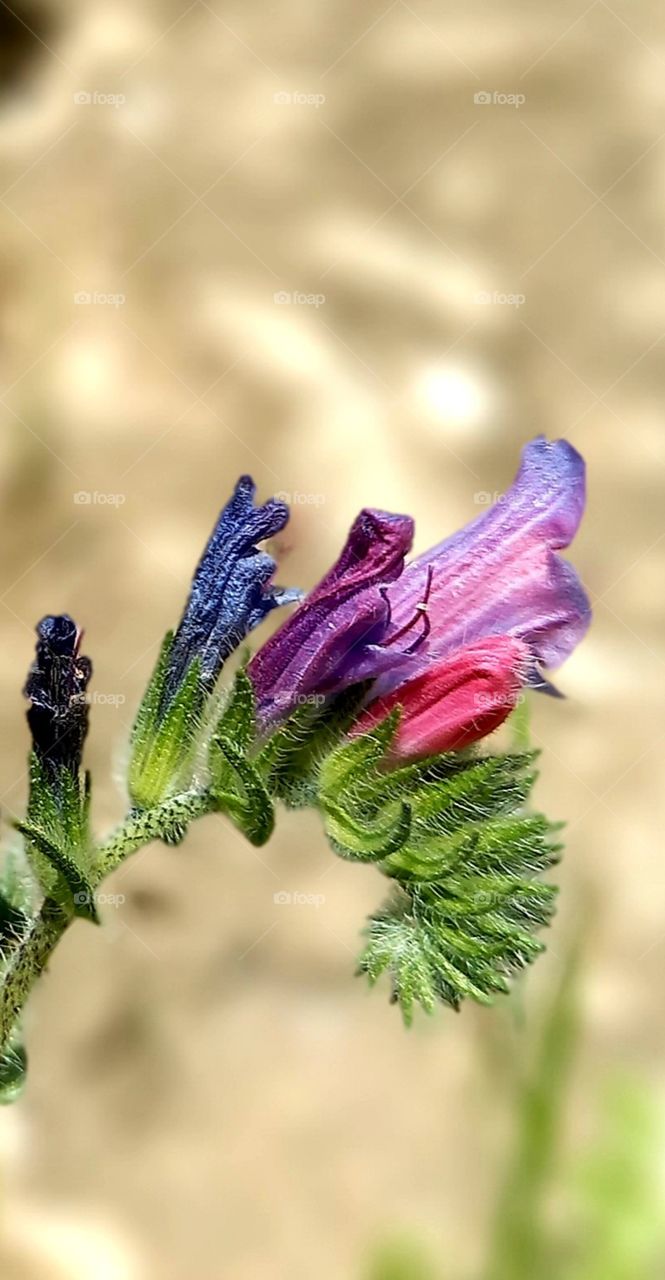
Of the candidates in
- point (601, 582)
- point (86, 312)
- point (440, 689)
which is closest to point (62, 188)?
point (86, 312)

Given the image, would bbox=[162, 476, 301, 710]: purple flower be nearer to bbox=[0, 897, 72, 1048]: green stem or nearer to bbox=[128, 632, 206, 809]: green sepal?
bbox=[128, 632, 206, 809]: green sepal

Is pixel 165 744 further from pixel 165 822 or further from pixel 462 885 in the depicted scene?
pixel 462 885

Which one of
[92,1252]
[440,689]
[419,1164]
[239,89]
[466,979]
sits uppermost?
[239,89]

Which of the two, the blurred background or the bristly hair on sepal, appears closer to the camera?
the bristly hair on sepal

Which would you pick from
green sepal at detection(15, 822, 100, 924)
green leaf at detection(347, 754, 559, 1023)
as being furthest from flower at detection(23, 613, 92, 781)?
green leaf at detection(347, 754, 559, 1023)

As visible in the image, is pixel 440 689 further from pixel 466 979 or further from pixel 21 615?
pixel 21 615

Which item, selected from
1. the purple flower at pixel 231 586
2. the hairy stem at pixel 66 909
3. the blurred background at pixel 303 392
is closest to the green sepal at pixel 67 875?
the hairy stem at pixel 66 909

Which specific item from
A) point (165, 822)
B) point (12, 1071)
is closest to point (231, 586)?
point (165, 822)

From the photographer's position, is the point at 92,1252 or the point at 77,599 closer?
the point at 92,1252
